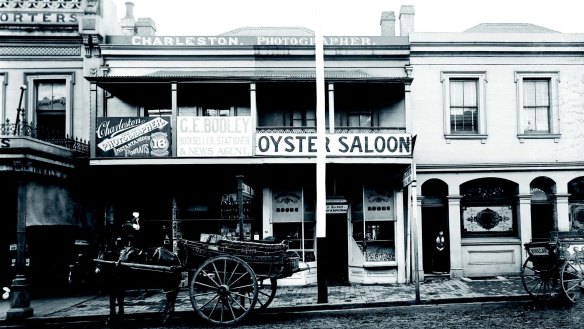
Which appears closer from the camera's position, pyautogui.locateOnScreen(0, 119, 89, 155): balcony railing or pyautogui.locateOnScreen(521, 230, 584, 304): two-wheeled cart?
pyautogui.locateOnScreen(521, 230, 584, 304): two-wheeled cart

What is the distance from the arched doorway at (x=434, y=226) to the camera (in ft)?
53.8

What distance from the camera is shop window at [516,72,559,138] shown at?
53.8 feet

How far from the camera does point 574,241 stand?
1154cm

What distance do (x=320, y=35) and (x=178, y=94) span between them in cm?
540

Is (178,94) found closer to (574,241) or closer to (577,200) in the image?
(574,241)

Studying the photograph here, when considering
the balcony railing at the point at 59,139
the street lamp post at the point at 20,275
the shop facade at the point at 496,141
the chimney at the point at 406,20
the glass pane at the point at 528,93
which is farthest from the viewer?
the chimney at the point at 406,20

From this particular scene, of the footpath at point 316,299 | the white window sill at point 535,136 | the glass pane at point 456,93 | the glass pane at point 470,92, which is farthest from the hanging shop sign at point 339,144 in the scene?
the white window sill at point 535,136

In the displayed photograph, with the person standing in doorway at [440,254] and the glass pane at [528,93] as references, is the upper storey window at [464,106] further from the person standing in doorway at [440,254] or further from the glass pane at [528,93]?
the person standing in doorway at [440,254]

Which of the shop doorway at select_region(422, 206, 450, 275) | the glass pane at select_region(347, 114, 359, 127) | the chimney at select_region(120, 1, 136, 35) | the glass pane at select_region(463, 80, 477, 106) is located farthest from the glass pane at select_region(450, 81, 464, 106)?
the chimney at select_region(120, 1, 136, 35)

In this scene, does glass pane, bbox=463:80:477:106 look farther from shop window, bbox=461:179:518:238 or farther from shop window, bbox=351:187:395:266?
shop window, bbox=351:187:395:266

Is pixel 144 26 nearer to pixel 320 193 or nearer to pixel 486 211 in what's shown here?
pixel 320 193

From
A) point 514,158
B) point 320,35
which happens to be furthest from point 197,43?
point 514,158

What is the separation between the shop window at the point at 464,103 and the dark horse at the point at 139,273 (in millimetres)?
9825

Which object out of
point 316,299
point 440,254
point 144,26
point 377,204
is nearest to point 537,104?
point 440,254
